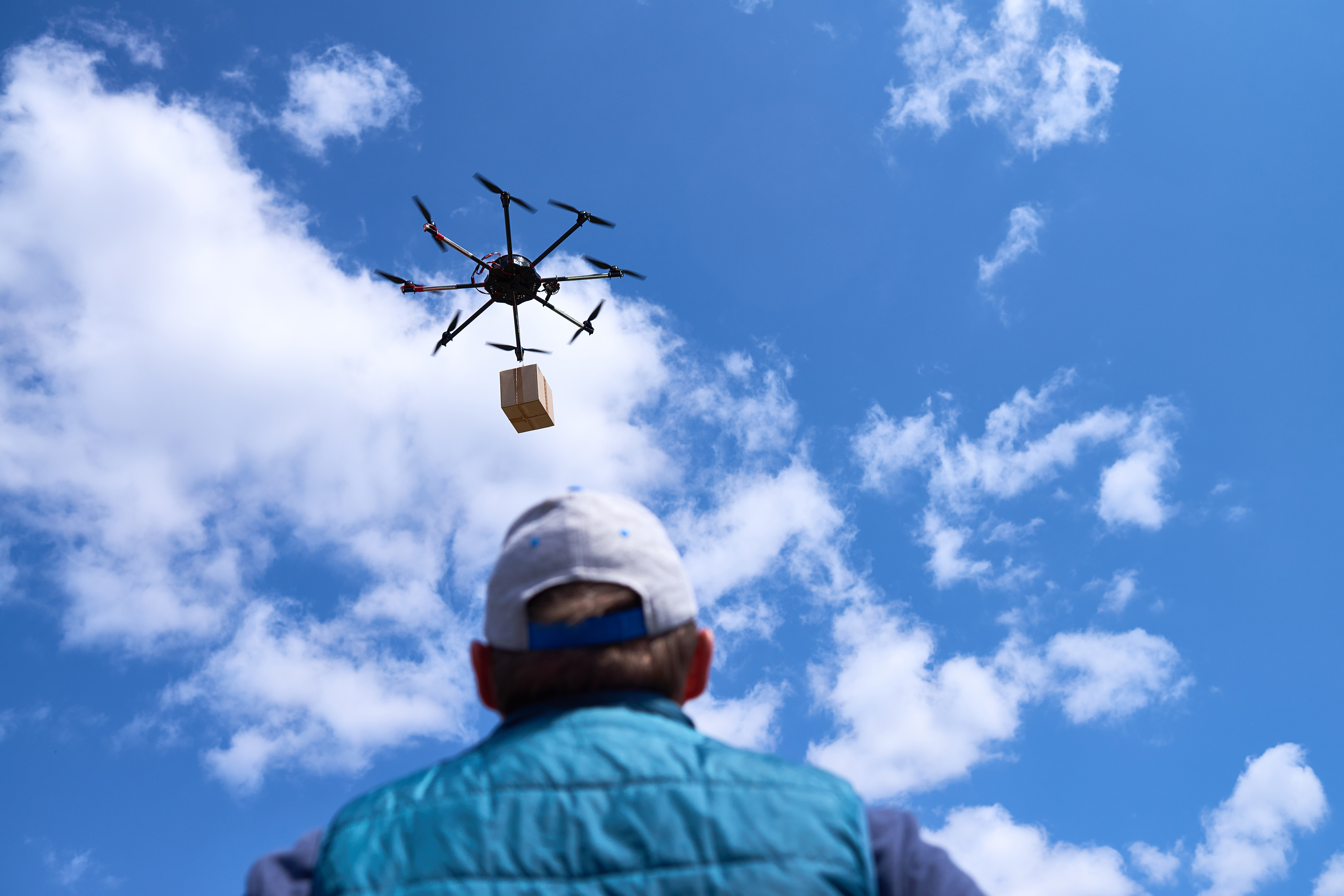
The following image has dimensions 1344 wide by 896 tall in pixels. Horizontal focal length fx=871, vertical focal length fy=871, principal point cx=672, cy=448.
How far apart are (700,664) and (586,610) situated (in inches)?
15.5

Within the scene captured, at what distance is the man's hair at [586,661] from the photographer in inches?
75.7

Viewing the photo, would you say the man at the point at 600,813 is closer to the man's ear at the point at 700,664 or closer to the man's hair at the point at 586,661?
the man's hair at the point at 586,661

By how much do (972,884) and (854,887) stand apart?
32cm

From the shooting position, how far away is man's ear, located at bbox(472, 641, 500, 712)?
2.11 m

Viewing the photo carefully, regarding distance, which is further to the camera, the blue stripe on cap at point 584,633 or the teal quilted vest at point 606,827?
the blue stripe on cap at point 584,633

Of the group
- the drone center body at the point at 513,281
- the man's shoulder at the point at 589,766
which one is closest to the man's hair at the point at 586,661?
the man's shoulder at the point at 589,766

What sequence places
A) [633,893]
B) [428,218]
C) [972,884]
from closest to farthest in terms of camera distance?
[633,893] < [972,884] < [428,218]

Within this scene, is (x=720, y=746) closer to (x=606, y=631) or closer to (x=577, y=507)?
(x=606, y=631)

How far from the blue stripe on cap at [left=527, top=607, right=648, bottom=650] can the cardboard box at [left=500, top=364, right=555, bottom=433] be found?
536 inches

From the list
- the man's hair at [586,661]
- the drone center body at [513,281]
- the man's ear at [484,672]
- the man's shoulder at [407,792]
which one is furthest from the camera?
the drone center body at [513,281]

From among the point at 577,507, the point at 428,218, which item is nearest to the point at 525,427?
the point at 428,218

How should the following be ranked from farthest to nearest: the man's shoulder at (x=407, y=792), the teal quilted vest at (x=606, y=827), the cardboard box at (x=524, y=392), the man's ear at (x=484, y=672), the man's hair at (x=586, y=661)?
1. the cardboard box at (x=524, y=392)
2. the man's ear at (x=484, y=672)
3. the man's hair at (x=586, y=661)
4. the man's shoulder at (x=407, y=792)
5. the teal quilted vest at (x=606, y=827)

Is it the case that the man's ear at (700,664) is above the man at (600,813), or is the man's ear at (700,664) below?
above

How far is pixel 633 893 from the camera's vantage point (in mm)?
1566
